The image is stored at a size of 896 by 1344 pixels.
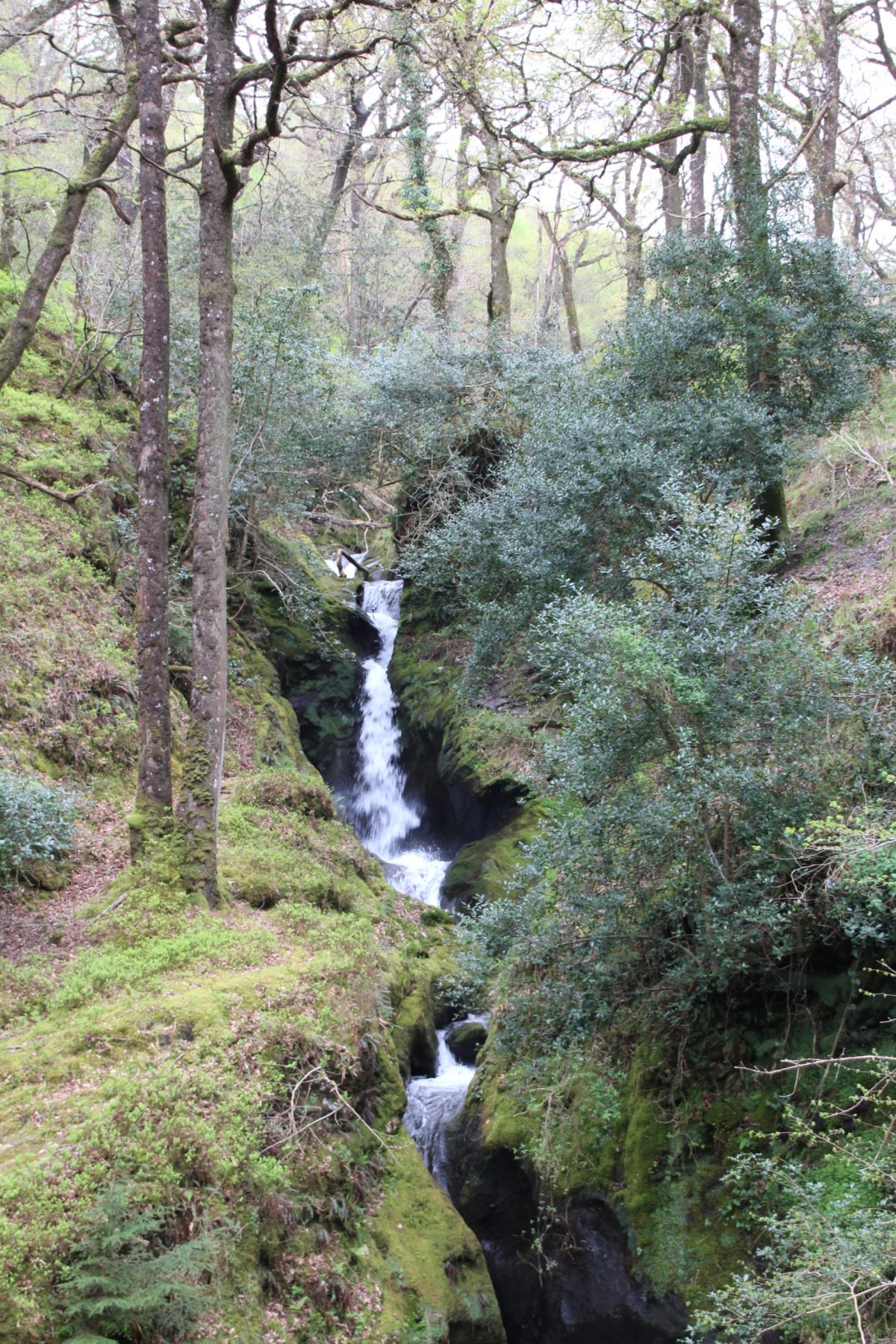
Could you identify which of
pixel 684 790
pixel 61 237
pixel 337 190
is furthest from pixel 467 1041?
pixel 337 190

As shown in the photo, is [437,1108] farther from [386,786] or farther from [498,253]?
[498,253]

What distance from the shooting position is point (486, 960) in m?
8.16

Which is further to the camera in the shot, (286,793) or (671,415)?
(671,415)

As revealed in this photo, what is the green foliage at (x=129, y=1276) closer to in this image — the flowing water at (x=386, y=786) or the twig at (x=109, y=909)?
the twig at (x=109, y=909)

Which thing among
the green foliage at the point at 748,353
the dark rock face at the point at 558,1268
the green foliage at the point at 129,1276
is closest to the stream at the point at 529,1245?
the dark rock face at the point at 558,1268

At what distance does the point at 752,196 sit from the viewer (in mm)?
12789

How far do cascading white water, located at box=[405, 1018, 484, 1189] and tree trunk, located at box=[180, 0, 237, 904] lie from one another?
→ 3.45m

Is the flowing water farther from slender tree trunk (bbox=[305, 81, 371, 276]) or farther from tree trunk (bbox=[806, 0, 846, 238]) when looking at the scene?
tree trunk (bbox=[806, 0, 846, 238])

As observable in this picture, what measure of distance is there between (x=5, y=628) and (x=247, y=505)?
6.12m

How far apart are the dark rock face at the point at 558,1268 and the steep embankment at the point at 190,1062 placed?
0.79 meters

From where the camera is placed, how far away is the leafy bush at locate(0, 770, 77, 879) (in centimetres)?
712

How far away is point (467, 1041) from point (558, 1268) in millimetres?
3026

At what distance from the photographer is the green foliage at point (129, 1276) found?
387cm

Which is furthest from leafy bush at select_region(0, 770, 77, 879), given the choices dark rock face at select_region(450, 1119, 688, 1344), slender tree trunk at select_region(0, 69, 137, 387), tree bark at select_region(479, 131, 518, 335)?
tree bark at select_region(479, 131, 518, 335)
